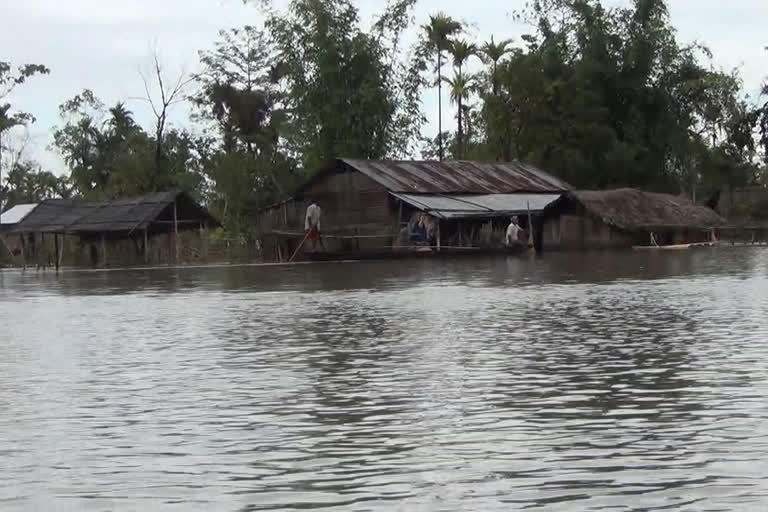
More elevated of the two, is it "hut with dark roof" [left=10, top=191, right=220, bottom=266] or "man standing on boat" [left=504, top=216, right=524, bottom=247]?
"hut with dark roof" [left=10, top=191, right=220, bottom=266]

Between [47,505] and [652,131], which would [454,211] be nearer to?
[652,131]

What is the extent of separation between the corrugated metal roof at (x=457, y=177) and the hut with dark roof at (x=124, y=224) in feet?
22.2

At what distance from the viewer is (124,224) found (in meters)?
49.7

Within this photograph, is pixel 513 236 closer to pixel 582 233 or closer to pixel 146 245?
pixel 582 233

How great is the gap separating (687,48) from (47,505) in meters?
61.1

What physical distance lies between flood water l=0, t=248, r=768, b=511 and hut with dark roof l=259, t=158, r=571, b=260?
2634 cm

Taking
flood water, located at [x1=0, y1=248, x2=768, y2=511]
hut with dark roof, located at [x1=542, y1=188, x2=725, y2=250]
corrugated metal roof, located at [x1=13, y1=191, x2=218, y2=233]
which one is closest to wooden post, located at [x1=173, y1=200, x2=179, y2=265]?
corrugated metal roof, located at [x1=13, y1=191, x2=218, y2=233]

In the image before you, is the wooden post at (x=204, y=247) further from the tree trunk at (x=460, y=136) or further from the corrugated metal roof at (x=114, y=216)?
the tree trunk at (x=460, y=136)

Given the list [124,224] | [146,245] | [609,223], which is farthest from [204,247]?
[609,223]

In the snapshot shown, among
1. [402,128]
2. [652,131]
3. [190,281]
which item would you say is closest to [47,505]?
[190,281]

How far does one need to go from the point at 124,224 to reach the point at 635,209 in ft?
64.4

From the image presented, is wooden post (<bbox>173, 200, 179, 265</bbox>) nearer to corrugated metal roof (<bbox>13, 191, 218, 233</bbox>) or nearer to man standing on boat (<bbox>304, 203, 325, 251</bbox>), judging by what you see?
corrugated metal roof (<bbox>13, 191, 218, 233</bbox>)

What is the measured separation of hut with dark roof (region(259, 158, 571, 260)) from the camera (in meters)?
47.8

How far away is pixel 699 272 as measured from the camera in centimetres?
3030
